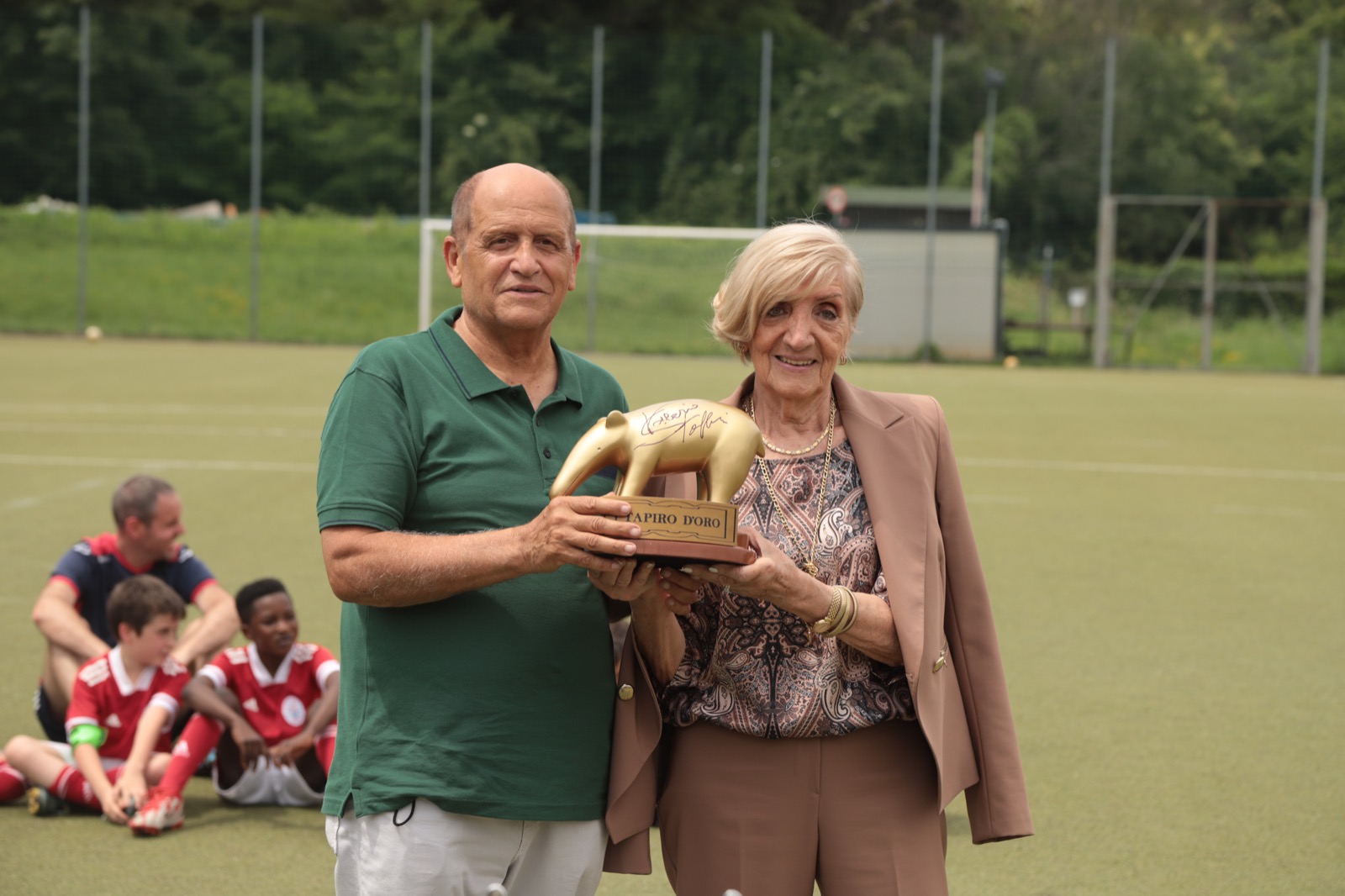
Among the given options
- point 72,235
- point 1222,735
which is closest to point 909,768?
point 1222,735

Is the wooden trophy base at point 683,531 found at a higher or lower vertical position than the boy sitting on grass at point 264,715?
higher

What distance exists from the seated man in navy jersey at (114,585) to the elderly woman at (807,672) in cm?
320

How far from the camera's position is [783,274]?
2783 millimetres

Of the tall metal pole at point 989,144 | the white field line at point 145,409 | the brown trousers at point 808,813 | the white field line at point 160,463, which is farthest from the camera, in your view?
the tall metal pole at point 989,144

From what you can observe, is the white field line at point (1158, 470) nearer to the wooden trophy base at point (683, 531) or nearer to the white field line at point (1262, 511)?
the white field line at point (1262, 511)

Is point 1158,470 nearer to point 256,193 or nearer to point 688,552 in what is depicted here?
point 688,552

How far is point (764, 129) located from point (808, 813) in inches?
1145

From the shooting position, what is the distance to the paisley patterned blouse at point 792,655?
9.34ft

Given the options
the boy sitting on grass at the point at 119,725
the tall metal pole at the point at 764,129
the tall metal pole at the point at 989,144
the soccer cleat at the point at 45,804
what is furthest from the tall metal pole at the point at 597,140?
the soccer cleat at the point at 45,804

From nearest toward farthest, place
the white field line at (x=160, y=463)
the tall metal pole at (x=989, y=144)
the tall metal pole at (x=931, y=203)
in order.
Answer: the white field line at (x=160, y=463)
the tall metal pole at (x=931, y=203)
the tall metal pole at (x=989, y=144)

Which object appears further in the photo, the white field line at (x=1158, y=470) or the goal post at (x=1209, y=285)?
the goal post at (x=1209, y=285)

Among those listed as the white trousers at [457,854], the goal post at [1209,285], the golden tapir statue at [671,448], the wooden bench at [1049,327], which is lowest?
the white trousers at [457,854]

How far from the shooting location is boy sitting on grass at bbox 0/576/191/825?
514cm

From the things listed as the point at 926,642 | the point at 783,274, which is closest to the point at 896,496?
the point at 926,642
